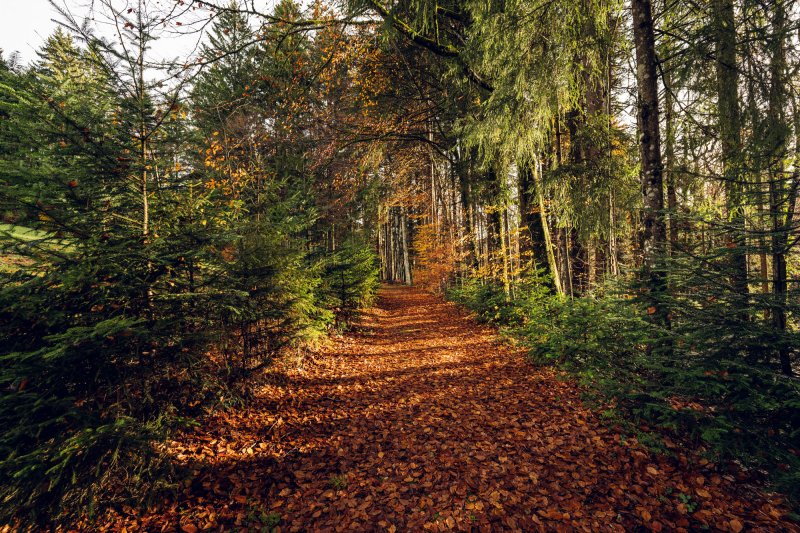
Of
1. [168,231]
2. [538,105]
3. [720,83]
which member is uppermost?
[538,105]

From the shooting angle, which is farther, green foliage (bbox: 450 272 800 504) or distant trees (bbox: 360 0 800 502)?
distant trees (bbox: 360 0 800 502)

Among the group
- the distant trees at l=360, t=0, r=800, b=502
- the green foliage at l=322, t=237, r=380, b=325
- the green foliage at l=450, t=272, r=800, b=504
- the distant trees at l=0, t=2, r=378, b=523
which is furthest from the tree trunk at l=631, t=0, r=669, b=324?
the green foliage at l=322, t=237, r=380, b=325

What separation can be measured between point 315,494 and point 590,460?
3.17m

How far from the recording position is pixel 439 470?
3.62 m

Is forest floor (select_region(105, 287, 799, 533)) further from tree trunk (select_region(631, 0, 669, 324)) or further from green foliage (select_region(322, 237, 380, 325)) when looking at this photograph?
green foliage (select_region(322, 237, 380, 325))

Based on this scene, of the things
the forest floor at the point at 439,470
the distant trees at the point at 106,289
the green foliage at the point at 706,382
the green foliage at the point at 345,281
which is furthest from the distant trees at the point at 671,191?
the green foliage at the point at 345,281

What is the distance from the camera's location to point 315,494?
3373mm

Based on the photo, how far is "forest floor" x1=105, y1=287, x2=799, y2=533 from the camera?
286 cm

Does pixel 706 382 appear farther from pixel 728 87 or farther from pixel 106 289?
pixel 106 289

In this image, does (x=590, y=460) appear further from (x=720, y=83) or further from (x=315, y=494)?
(x=720, y=83)

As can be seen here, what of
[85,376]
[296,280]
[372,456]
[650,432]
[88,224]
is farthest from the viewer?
[296,280]

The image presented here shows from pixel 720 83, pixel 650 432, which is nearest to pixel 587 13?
pixel 720 83

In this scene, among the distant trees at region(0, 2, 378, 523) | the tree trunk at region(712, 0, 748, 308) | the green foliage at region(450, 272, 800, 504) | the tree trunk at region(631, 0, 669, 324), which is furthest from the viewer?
the tree trunk at region(631, 0, 669, 324)

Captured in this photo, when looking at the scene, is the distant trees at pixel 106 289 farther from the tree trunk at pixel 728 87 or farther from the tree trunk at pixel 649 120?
the tree trunk at pixel 728 87
